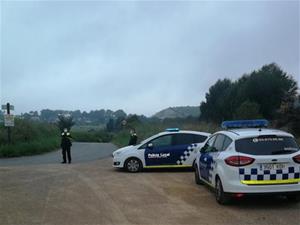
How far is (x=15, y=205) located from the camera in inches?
437

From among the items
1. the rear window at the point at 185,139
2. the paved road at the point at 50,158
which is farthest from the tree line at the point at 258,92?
the rear window at the point at 185,139

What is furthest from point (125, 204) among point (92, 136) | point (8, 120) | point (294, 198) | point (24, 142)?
point (92, 136)

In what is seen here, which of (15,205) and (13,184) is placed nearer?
(15,205)

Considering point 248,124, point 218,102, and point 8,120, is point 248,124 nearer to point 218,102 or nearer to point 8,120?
point 8,120

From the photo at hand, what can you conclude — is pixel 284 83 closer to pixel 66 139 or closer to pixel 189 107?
pixel 189 107

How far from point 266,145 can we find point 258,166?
575mm

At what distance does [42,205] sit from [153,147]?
26.8ft

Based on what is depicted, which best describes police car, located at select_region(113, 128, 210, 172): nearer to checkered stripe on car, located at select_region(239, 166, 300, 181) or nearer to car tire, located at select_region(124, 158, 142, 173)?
car tire, located at select_region(124, 158, 142, 173)

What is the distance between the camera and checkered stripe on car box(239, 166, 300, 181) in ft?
33.7

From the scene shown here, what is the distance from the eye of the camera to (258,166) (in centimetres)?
1027

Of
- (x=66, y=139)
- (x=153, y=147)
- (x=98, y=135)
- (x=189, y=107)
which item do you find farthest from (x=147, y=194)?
(x=98, y=135)

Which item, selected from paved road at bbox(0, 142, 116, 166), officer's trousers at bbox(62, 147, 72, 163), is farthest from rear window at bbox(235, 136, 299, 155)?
paved road at bbox(0, 142, 116, 166)

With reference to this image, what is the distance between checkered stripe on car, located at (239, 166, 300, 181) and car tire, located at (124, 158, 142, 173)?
8680 millimetres

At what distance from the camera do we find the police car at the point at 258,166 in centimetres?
1027
